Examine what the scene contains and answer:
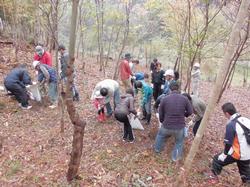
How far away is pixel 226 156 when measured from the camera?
653 centimetres

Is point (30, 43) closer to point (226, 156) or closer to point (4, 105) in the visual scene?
point (4, 105)

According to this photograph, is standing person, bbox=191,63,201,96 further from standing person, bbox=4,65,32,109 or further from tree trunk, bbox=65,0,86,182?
tree trunk, bbox=65,0,86,182

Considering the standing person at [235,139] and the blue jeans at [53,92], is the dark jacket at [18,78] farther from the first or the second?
the standing person at [235,139]

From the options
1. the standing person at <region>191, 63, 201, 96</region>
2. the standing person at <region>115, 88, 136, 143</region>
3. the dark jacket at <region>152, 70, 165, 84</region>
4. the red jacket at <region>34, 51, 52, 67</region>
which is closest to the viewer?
the standing person at <region>115, 88, 136, 143</region>

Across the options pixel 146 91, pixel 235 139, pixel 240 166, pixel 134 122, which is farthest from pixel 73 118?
pixel 240 166

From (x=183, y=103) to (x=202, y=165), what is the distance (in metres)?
1.86

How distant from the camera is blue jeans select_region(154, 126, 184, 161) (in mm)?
7145

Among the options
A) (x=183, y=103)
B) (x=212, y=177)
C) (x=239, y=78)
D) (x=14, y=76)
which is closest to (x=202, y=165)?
(x=212, y=177)

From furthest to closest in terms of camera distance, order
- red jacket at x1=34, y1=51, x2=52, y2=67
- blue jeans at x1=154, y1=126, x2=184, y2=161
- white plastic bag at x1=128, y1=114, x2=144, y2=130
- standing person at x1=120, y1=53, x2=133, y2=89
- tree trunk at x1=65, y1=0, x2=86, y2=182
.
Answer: standing person at x1=120, y1=53, x2=133, y2=89
red jacket at x1=34, y1=51, x2=52, y2=67
white plastic bag at x1=128, y1=114, x2=144, y2=130
blue jeans at x1=154, y1=126, x2=184, y2=161
tree trunk at x1=65, y1=0, x2=86, y2=182

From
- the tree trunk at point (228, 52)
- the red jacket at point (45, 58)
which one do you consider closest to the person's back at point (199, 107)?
the tree trunk at point (228, 52)

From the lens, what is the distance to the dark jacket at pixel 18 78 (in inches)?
385

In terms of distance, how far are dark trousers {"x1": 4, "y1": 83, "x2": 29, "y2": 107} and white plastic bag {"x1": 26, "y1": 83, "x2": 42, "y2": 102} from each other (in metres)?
0.40

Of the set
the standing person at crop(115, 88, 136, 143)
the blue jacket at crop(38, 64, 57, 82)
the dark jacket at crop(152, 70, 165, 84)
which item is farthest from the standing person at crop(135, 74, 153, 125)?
the blue jacket at crop(38, 64, 57, 82)

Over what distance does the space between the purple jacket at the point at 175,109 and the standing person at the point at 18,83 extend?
5.01 m
